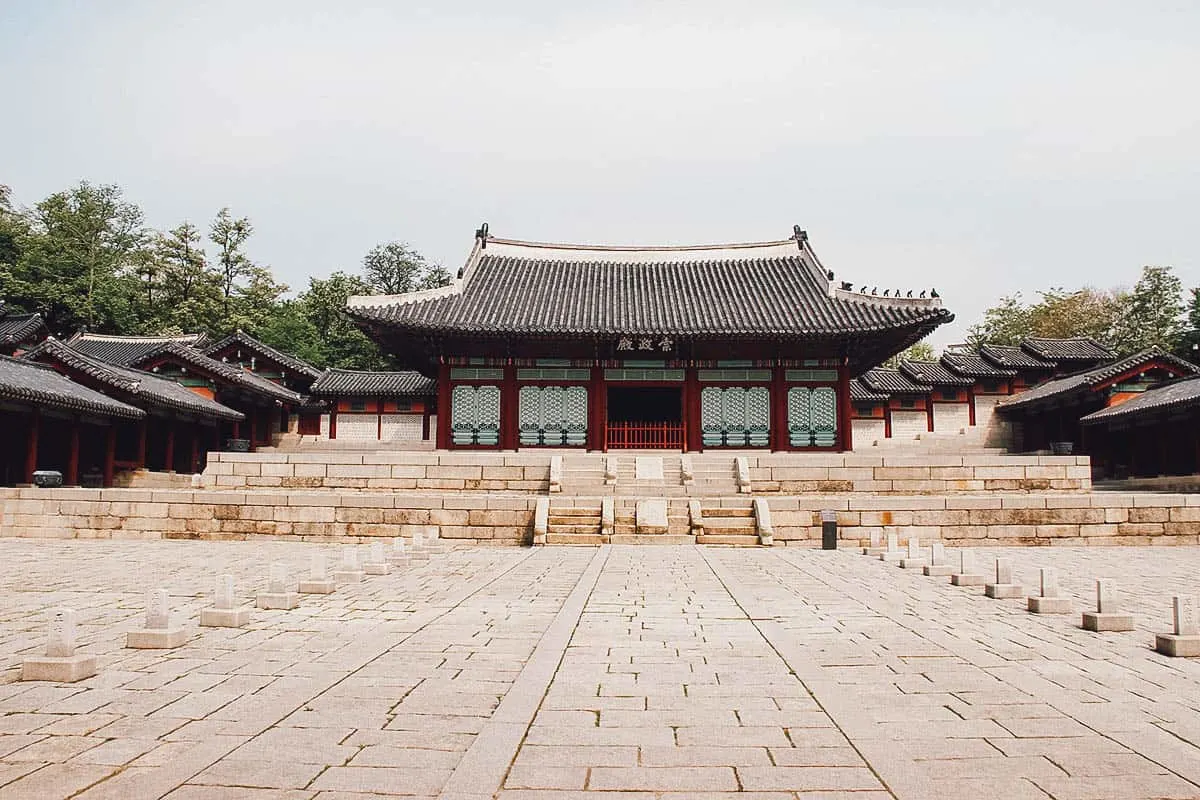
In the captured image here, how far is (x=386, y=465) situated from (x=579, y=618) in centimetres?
1290

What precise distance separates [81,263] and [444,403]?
42347mm

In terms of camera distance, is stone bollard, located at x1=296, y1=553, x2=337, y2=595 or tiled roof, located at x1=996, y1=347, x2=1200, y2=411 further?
tiled roof, located at x1=996, y1=347, x2=1200, y2=411

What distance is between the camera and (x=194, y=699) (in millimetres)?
4793

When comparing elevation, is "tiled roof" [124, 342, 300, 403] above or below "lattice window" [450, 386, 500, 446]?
above

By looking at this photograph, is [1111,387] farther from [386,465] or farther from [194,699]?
[194,699]

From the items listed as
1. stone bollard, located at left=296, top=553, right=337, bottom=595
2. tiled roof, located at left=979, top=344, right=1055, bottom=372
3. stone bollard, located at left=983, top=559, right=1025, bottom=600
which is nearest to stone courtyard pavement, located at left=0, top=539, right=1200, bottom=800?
stone bollard, located at left=983, top=559, right=1025, bottom=600

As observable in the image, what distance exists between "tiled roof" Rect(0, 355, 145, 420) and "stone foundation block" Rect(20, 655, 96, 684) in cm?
1759

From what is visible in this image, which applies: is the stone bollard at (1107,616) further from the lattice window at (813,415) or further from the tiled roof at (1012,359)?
the tiled roof at (1012,359)

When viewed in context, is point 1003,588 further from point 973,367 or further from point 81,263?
point 81,263

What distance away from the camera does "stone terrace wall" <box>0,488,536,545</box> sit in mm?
16031

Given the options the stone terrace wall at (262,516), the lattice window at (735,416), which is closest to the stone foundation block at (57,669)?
the stone terrace wall at (262,516)

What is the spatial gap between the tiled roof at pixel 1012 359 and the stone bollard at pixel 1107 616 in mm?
36432

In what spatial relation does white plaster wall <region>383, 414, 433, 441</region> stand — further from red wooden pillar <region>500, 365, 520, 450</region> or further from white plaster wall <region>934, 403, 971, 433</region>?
white plaster wall <region>934, 403, 971, 433</region>

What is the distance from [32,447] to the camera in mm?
21516
